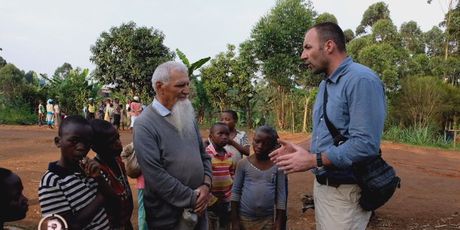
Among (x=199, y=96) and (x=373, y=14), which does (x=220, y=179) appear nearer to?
(x=199, y=96)

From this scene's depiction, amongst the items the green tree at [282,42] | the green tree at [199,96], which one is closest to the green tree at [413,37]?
the green tree at [282,42]

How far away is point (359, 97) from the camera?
7.50 feet

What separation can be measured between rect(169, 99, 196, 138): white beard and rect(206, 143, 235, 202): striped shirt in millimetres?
974

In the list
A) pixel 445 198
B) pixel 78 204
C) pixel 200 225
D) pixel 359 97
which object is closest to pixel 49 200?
pixel 78 204

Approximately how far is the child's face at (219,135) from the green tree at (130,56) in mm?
17421

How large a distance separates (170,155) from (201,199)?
362 millimetres

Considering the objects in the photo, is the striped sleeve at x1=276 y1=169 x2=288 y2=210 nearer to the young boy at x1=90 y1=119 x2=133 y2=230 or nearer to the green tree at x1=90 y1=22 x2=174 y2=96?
the young boy at x1=90 y1=119 x2=133 y2=230

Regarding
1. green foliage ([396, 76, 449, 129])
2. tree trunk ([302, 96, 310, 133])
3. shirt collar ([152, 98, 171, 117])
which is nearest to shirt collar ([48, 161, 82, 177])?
shirt collar ([152, 98, 171, 117])

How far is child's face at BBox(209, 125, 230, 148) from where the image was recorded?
3969mm

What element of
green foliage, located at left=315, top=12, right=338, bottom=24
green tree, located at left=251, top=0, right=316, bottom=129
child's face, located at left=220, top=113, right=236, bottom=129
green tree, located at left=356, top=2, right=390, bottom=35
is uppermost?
green tree, located at left=356, top=2, right=390, bottom=35

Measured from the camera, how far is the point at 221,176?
3930 mm

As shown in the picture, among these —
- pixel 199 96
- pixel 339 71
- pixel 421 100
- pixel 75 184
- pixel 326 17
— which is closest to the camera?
pixel 75 184

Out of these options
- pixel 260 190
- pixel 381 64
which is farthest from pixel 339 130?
pixel 381 64

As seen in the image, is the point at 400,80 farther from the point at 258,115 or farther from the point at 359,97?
the point at 359,97
